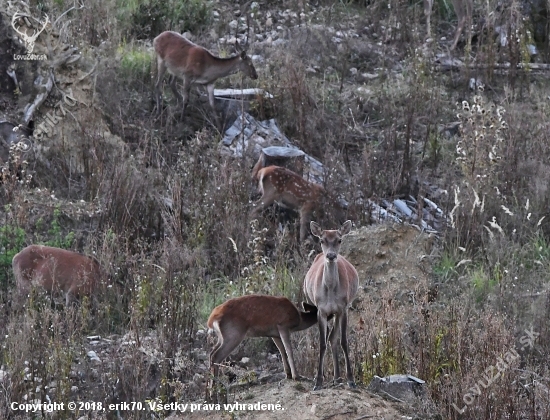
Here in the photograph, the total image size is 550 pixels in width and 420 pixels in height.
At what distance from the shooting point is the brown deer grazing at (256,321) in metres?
9.45

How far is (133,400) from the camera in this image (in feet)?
32.8

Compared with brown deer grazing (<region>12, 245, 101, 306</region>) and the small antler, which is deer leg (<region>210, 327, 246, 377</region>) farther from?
the small antler

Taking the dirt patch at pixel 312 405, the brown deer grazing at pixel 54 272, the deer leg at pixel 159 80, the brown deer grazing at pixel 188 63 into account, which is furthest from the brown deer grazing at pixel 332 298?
the deer leg at pixel 159 80

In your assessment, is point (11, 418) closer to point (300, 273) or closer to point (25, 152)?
point (300, 273)

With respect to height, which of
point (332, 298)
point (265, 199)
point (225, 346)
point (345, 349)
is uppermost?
point (332, 298)

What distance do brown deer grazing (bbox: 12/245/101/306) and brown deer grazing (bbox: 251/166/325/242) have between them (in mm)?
2683

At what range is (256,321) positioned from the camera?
373 inches

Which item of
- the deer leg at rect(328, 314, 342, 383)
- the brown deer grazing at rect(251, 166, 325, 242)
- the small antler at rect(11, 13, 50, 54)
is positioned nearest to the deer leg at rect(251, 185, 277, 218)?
the brown deer grazing at rect(251, 166, 325, 242)

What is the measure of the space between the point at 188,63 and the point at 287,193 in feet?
9.70

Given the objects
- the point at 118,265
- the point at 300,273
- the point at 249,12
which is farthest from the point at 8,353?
the point at 249,12

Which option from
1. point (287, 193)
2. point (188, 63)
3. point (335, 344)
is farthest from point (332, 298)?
point (188, 63)

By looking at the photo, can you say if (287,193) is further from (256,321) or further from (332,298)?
(332,298)

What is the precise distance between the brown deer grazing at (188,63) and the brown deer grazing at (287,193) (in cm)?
246

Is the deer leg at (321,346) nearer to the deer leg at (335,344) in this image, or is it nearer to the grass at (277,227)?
the deer leg at (335,344)
